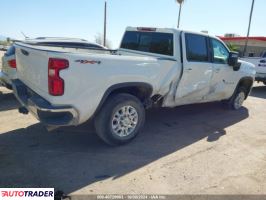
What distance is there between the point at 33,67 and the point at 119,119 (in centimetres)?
150

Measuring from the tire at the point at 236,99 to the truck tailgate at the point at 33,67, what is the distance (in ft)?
16.7

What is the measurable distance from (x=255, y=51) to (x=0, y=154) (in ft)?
122

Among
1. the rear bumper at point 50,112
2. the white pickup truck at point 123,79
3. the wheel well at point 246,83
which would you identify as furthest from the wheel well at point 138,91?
the wheel well at point 246,83

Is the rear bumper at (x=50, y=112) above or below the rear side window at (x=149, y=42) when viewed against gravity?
below

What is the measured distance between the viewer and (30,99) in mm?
3826

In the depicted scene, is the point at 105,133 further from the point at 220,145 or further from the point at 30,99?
the point at 220,145

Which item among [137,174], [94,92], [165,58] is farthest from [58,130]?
[165,58]

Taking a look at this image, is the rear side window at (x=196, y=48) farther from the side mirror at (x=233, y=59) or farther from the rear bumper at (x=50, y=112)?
the rear bumper at (x=50, y=112)

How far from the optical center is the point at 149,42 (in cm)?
555

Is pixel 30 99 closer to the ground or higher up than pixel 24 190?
higher up

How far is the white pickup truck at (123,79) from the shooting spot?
3.53 metres

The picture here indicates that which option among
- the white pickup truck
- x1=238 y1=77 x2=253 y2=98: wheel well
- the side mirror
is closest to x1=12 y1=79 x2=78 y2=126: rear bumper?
the white pickup truck

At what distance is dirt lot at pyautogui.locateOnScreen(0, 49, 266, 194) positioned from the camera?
3.41 m

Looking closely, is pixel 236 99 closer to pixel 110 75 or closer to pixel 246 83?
pixel 246 83
